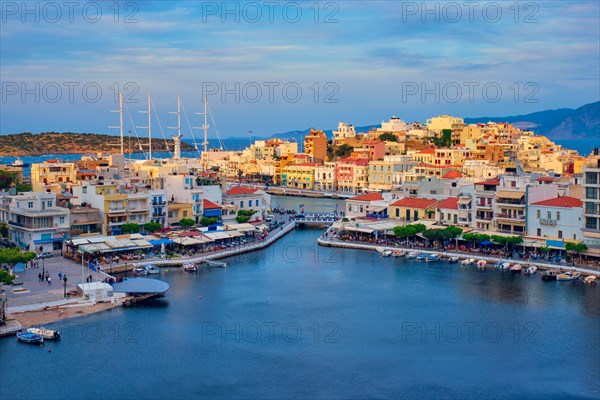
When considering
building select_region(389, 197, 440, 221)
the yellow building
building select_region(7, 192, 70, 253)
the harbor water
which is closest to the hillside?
the yellow building

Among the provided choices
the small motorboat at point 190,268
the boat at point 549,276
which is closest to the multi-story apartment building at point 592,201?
the boat at point 549,276

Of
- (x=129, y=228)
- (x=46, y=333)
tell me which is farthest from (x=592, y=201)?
(x=46, y=333)

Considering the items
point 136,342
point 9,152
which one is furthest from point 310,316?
point 9,152

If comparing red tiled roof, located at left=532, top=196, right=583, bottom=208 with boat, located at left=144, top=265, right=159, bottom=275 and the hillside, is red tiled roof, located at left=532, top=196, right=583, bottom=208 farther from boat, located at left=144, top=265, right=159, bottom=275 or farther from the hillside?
the hillside

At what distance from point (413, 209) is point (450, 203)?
5.47 feet

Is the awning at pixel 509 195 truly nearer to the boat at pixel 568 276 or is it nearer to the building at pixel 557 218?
the building at pixel 557 218

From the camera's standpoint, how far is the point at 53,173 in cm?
3284

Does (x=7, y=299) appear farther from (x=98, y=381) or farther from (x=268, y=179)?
(x=268, y=179)

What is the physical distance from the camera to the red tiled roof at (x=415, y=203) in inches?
1171

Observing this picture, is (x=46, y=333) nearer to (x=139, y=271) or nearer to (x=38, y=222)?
(x=139, y=271)

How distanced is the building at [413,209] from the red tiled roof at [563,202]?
4760mm

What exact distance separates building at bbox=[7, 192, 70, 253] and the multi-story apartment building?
49.5 ft

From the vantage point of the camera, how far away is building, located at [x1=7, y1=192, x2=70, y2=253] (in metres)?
24.0

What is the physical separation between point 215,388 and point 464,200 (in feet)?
52.1
